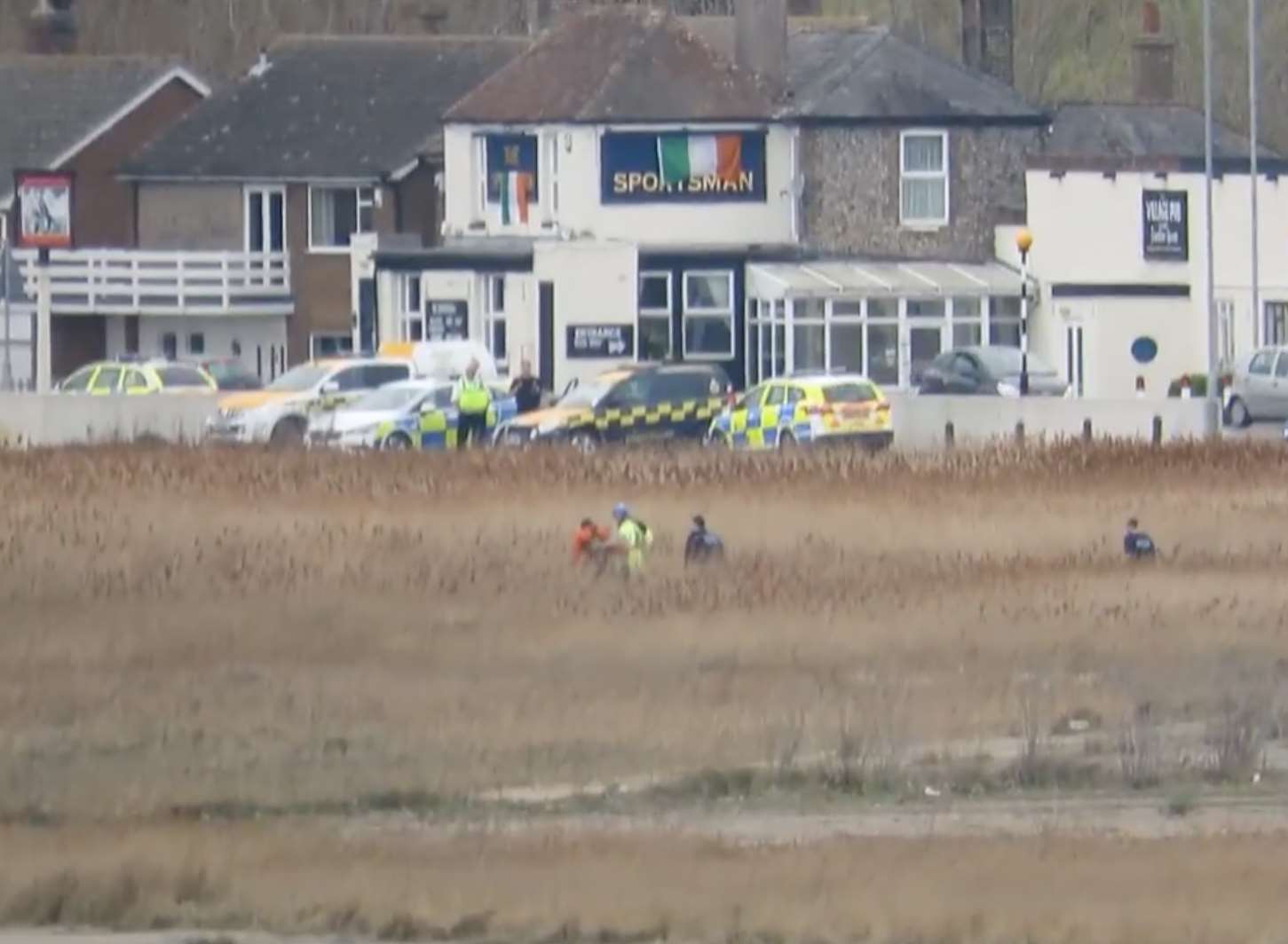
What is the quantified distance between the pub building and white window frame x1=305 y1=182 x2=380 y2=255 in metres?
4.54

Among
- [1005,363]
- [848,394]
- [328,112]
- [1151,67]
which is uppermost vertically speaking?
[1151,67]

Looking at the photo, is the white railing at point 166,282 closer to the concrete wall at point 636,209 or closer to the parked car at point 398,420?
the concrete wall at point 636,209

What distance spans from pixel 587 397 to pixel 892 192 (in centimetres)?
1319

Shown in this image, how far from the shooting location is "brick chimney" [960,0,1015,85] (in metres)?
70.1

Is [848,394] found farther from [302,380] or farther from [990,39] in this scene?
[990,39]

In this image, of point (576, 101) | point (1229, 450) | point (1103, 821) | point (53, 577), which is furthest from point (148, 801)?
point (576, 101)

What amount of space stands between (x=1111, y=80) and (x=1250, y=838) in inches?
3058

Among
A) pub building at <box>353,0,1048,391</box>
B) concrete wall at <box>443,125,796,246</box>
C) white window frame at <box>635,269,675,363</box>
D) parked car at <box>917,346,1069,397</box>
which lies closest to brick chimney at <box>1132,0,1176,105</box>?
pub building at <box>353,0,1048,391</box>

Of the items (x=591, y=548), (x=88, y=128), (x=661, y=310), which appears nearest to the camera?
(x=591, y=548)

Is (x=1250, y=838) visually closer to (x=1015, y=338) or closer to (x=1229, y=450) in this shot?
(x=1229, y=450)

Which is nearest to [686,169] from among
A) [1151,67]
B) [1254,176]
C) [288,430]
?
[1254,176]

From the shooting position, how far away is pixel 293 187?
232 feet

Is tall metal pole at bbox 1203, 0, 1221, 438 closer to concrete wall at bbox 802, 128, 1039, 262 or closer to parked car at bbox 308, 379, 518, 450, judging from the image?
concrete wall at bbox 802, 128, 1039, 262

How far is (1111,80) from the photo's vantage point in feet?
317
